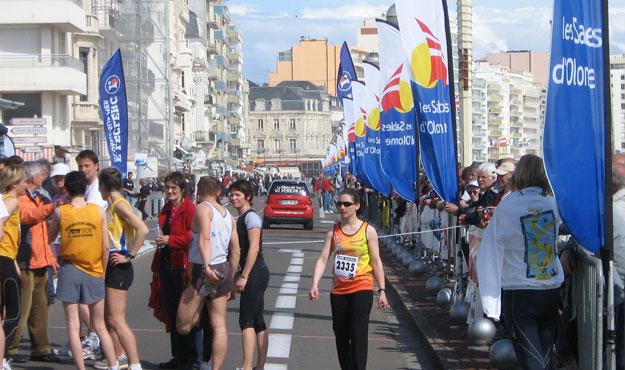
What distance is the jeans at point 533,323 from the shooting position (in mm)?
7230

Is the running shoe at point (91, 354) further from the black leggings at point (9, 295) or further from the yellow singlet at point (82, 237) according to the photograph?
the yellow singlet at point (82, 237)

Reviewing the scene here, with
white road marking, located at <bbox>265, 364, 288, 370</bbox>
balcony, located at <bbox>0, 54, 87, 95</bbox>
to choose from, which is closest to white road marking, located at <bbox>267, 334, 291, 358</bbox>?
white road marking, located at <bbox>265, 364, 288, 370</bbox>

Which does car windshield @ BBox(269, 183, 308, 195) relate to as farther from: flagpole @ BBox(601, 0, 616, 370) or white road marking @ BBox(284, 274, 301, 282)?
flagpole @ BBox(601, 0, 616, 370)

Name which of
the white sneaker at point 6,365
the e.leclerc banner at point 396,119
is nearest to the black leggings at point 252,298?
the white sneaker at point 6,365

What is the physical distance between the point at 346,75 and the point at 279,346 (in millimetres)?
21888

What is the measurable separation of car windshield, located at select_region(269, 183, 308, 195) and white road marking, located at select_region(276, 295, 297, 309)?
68.0 ft

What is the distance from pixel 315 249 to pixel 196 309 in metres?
17.6

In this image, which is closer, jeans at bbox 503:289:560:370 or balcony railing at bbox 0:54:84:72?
jeans at bbox 503:289:560:370

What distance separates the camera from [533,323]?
725 cm

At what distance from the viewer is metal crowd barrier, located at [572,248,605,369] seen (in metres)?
7.07

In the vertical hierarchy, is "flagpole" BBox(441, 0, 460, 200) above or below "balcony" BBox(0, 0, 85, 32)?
below

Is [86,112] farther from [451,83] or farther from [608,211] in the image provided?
[608,211]

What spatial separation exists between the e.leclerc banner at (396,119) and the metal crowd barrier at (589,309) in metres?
9.78

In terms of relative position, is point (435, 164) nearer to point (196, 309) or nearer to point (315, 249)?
point (196, 309)
